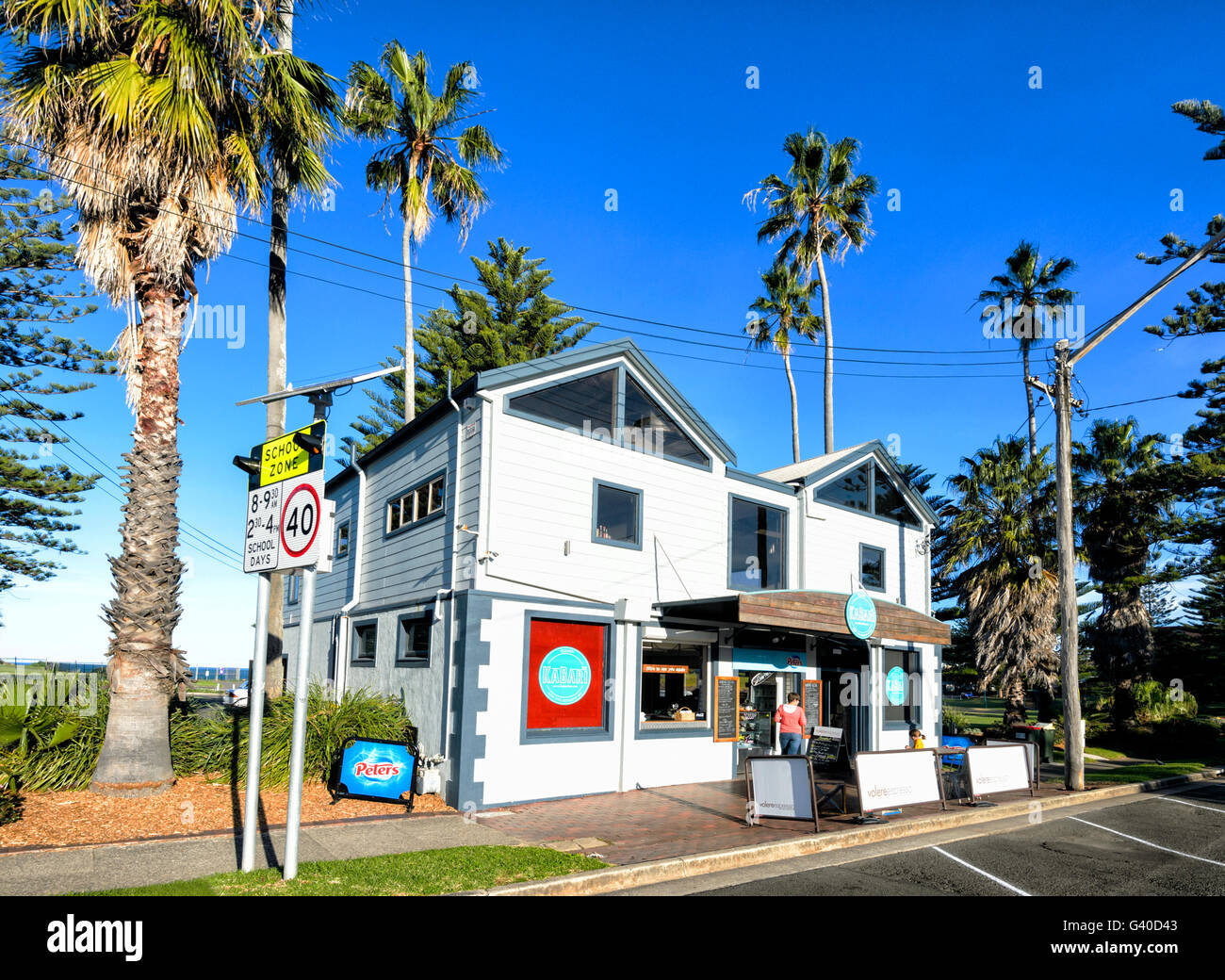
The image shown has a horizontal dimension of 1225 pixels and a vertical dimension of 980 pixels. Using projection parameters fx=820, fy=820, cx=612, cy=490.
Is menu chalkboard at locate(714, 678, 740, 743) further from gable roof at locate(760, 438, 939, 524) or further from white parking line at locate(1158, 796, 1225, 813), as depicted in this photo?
white parking line at locate(1158, 796, 1225, 813)

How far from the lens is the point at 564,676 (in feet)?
43.2

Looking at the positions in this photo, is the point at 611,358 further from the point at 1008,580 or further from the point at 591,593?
the point at 1008,580

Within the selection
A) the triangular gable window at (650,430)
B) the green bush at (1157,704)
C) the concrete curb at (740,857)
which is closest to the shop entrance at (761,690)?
the triangular gable window at (650,430)

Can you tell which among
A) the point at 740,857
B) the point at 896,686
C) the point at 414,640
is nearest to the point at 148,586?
the point at 414,640

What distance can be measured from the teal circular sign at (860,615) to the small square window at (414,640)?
7.77 metres

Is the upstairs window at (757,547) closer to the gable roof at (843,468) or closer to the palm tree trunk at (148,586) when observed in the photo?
the gable roof at (843,468)

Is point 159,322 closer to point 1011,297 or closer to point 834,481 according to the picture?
point 834,481

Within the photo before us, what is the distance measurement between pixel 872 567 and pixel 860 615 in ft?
15.4

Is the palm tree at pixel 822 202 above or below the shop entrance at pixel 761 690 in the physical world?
above

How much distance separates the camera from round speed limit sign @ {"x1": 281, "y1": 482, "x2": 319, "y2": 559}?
707cm

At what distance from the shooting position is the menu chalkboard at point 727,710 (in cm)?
1539

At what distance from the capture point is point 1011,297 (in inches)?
1396
